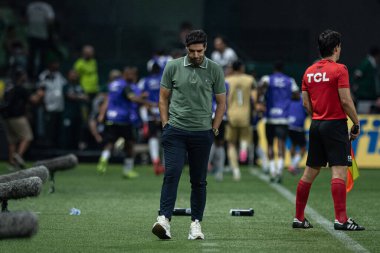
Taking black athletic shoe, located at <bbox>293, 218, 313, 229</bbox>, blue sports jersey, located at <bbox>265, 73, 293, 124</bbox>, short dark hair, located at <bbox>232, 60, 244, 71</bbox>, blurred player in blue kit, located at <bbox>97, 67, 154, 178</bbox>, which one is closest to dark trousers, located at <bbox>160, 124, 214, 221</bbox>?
black athletic shoe, located at <bbox>293, 218, 313, 229</bbox>

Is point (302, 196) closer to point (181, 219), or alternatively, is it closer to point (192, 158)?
point (192, 158)

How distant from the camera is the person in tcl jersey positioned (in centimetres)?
1296

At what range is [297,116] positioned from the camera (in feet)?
81.6

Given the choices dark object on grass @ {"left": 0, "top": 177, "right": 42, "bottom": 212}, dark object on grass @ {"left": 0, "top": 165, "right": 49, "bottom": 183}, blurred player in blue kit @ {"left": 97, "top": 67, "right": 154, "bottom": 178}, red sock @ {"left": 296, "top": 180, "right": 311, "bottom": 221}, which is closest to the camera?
dark object on grass @ {"left": 0, "top": 177, "right": 42, "bottom": 212}

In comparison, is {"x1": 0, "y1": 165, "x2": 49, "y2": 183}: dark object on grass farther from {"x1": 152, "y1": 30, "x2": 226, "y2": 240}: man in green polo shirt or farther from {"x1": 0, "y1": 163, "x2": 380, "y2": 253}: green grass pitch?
{"x1": 152, "y1": 30, "x2": 226, "y2": 240}: man in green polo shirt

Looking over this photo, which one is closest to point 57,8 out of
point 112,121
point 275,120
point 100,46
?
point 100,46

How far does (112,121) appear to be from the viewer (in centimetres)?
2386

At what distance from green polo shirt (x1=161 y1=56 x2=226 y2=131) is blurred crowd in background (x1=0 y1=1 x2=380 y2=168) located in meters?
16.1

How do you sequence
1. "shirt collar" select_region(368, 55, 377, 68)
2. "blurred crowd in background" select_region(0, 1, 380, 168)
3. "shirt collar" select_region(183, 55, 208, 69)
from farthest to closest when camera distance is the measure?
"blurred crowd in background" select_region(0, 1, 380, 168), "shirt collar" select_region(368, 55, 377, 68), "shirt collar" select_region(183, 55, 208, 69)

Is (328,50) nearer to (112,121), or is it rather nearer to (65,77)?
(112,121)

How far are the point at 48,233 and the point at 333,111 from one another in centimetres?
346

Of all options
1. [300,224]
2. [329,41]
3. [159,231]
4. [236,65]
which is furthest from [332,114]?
[236,65]

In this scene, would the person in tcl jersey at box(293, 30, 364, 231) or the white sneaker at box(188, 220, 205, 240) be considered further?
the person in tcl jersey at box(293, 30, 364, 231)

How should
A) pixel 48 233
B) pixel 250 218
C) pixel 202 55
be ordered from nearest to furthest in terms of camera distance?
1. pixel 202 55
2. pixel 48 233
3. pixel 250 218
